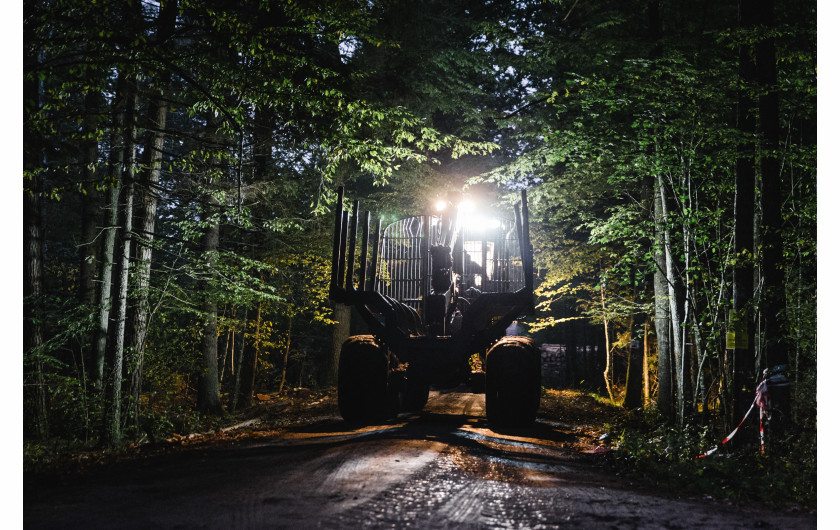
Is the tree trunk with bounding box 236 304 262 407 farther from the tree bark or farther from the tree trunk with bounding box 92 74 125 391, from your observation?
the tree bark

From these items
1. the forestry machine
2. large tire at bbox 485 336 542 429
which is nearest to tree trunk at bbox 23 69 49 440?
the forestry machine

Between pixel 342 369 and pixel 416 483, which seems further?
pixel 342 369

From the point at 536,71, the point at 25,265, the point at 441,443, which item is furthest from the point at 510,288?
the point at 536,71

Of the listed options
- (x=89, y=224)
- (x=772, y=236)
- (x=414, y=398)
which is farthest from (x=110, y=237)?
(x=772, y=236)

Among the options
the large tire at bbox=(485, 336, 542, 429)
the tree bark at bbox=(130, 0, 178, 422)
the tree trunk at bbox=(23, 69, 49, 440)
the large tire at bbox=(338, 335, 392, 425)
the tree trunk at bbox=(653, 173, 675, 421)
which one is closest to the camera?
the tree trunk at bbox=(23, 69, 49, 440)

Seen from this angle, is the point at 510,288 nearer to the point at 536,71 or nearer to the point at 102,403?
the point at 102,403

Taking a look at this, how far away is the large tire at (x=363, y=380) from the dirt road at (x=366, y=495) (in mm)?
1824

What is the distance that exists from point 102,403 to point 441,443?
197 inches

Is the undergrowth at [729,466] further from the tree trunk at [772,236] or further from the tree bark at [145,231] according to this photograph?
the tree bark at [145,231]

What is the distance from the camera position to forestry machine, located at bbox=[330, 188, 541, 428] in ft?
22.4

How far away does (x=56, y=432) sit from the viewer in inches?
265

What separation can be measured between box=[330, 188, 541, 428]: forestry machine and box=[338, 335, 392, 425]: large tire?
1 centimetres

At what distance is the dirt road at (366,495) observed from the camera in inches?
126

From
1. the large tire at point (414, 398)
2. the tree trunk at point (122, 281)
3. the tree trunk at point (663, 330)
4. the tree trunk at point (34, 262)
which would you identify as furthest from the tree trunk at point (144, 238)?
the tree trunk at point (663, 330)
